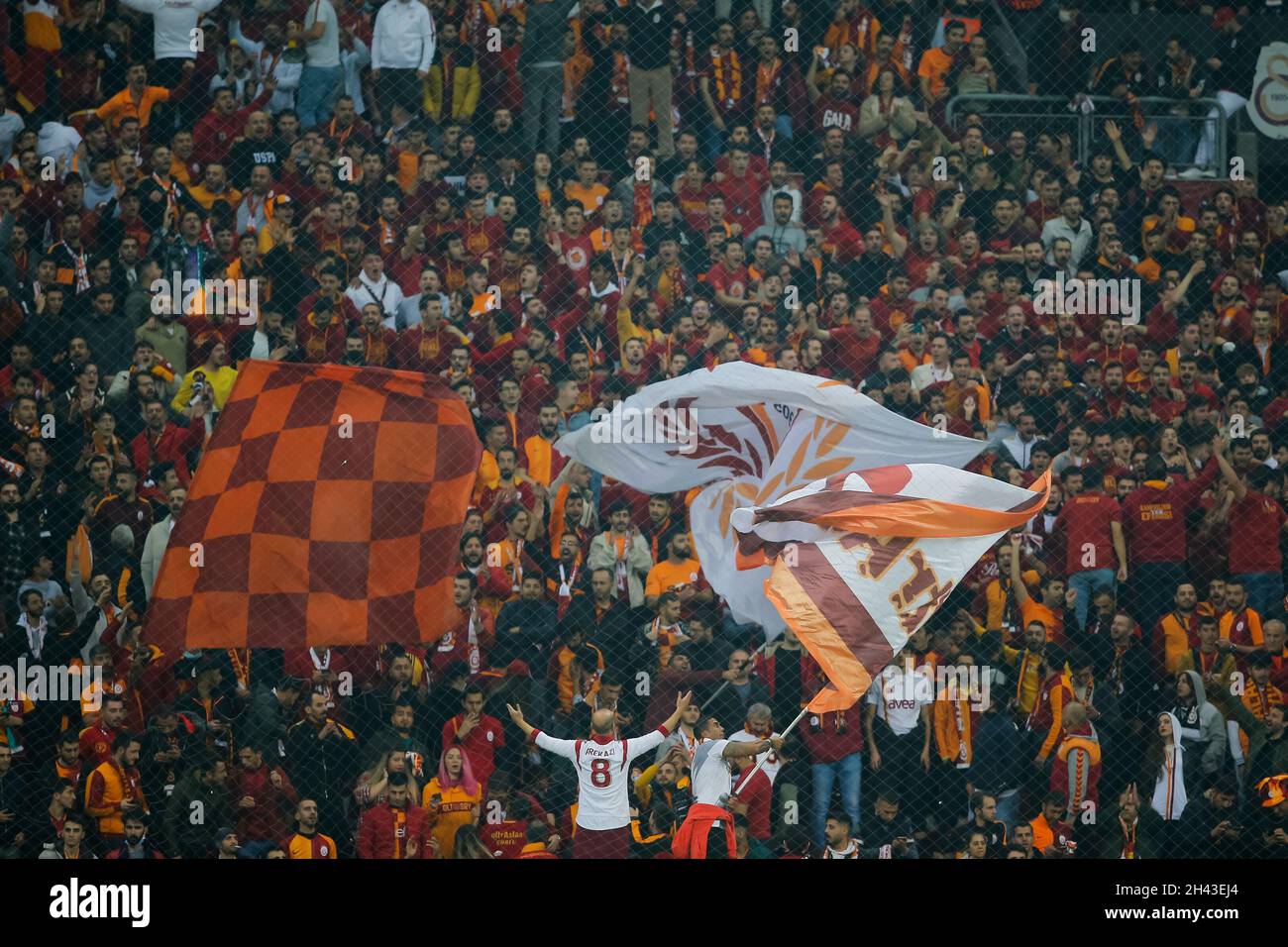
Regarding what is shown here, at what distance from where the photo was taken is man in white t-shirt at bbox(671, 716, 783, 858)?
9.16 m

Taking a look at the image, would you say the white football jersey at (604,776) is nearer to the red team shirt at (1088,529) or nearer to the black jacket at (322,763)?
the black jacket at (322,763)

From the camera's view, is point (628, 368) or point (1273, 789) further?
point (628, 368)

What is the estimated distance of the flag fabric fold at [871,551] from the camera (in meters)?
8.55

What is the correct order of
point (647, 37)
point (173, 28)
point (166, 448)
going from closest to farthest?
point (166, 448), point (173, 28), point (647, 37)

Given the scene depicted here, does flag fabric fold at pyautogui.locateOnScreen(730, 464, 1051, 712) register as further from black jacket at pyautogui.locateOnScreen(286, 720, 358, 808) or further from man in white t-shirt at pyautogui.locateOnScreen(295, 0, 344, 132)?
man in white t-shirt at pyautogui.locateOnScreen(295, 0, 344, 132)

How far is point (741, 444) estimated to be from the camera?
31.0 ft

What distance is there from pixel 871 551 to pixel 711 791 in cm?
140

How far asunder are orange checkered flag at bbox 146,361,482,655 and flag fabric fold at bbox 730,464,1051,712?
4.71 feet

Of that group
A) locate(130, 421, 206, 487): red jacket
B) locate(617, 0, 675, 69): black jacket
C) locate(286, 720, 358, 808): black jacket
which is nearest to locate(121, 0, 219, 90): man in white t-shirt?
locate(130, 421, 206, 487): red jacket

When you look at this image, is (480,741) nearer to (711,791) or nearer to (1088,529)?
(711,791)

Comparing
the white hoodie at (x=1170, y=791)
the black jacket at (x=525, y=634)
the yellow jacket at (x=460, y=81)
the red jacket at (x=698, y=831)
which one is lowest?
the red jacket at (x=698, y=831)

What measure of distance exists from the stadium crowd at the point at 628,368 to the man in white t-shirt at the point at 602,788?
0.42ft

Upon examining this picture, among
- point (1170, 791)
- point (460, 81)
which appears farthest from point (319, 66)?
point (1170, 791)

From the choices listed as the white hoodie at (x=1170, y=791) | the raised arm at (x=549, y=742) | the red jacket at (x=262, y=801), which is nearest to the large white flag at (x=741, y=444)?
the raised arm at (x=549, y=742)
